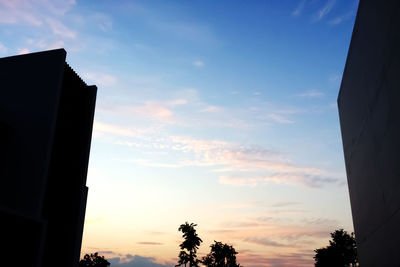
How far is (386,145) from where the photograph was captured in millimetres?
14500

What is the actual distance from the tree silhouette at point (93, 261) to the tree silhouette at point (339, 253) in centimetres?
5230

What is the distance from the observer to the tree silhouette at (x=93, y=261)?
86312 mm

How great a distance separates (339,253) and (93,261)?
193 feet

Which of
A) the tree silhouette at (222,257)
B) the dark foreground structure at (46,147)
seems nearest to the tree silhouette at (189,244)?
the tree silhouette at (222,257)

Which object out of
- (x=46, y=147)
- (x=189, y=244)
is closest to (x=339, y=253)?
(x=189, y=244)

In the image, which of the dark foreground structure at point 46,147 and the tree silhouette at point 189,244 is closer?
the dark foreground structure at point 46,147

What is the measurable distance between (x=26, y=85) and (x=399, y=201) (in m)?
22.0

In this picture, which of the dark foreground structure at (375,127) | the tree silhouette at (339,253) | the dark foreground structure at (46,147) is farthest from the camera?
the tree silhouette at (339,253)

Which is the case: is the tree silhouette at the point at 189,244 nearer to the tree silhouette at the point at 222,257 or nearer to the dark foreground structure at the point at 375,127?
the tree silhouette at the point at 222,257

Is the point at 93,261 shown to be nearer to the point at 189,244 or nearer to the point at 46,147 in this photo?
the point at 189,244

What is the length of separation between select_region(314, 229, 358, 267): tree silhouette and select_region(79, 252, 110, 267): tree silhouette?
5230cm

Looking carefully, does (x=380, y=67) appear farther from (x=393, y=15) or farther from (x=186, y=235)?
(x=186, y=235)

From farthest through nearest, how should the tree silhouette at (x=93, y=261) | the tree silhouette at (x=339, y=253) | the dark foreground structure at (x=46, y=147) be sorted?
the tree silhouette at (x=93, y=261) → the tree silhouette at (x=339, y=253) → the dark foreground structure at (x=46, y=147)

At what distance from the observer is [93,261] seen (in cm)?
8706
